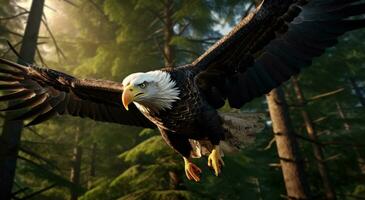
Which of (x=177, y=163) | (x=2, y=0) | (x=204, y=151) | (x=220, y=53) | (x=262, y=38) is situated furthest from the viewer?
(x=2, y=0)

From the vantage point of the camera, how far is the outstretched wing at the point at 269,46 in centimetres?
359

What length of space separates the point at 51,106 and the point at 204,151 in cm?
251

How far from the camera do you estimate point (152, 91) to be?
3.29m

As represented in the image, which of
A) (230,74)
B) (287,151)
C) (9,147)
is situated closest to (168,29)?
(287,151)

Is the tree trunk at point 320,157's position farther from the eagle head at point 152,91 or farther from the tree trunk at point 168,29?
the eagle head at point 152,91

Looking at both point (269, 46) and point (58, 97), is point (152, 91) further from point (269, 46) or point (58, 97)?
point (58, 97)

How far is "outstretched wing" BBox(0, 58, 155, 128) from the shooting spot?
4.54 m

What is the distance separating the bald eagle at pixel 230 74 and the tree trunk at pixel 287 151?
2.31 meters

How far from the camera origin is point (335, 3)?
366cm

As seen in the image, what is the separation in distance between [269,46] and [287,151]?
10.1ft

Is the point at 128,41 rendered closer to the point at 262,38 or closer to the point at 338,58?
the point at 262,38

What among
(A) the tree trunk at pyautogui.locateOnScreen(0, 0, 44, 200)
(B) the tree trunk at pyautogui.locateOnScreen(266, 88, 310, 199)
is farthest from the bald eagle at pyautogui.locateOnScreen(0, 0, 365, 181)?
(A) the tree trunk at pyautogui.locateOnScreen(0, 0, 44, 200)

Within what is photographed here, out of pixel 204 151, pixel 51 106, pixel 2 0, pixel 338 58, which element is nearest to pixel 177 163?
pixel 204 151

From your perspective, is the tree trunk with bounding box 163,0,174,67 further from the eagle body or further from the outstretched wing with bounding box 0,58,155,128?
the eagle body
